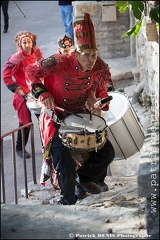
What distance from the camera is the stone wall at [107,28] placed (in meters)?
11.7

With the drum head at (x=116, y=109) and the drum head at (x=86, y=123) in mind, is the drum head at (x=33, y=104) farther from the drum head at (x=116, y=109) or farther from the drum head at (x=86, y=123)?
the drum head at (x=86, y=123)

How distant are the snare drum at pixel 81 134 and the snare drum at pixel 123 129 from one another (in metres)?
1.27

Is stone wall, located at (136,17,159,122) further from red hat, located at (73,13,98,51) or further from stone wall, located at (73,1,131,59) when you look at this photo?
red hat, located at (73,13,98,51)

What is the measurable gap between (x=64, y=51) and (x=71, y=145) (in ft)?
6.64

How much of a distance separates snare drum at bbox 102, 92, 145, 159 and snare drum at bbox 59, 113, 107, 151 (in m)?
1.27

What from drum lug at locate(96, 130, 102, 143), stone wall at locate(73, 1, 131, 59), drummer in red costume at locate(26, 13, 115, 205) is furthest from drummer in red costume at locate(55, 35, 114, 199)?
stone wall at locate(73, 1, 131, 59)

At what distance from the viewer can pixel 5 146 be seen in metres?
10.2

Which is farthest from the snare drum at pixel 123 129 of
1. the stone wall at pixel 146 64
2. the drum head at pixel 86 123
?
the drum head at pixel 86 123

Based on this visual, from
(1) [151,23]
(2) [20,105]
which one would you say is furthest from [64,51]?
(1) [151,23]

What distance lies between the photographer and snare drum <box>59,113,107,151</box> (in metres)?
6.58

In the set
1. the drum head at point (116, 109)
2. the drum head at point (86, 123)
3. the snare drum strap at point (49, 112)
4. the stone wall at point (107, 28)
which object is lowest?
the stone wall at point (107, 28)

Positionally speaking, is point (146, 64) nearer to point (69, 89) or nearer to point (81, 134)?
point (69, 89)

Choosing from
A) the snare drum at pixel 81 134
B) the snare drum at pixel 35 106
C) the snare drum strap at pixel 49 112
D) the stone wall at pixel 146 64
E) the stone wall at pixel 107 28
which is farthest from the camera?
the stone wall at pixel 107 28

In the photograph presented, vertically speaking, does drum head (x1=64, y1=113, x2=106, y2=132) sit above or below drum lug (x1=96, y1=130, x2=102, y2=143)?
above
